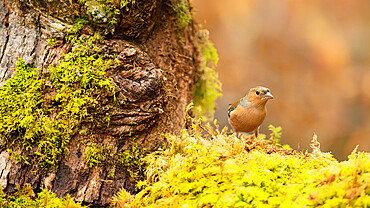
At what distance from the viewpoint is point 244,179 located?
1.36 m

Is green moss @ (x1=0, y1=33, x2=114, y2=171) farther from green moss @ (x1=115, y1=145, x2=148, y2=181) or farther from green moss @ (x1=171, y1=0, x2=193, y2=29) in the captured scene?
green moss @ (x1=171, y1=0, x2=193, y2=29)

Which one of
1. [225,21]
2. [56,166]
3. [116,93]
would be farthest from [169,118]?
[225,21]

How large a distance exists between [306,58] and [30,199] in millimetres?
6502

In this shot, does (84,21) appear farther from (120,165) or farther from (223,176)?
(223,176)

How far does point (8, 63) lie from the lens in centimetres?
190

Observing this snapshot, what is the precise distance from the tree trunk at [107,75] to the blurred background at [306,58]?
467 centimetres

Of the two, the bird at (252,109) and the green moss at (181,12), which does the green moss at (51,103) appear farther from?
the bird at (252,109)

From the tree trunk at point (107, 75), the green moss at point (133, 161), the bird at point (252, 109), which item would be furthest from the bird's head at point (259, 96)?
the green moss at point (133, 161)

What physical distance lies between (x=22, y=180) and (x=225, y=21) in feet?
19.3

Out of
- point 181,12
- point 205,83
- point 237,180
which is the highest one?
point 181,12

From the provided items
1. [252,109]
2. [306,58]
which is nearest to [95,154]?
[252,109]

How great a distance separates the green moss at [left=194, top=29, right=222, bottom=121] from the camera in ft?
9.95

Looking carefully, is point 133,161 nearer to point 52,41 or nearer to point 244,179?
point 244,179

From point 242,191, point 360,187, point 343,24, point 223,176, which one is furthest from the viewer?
point 343,24
